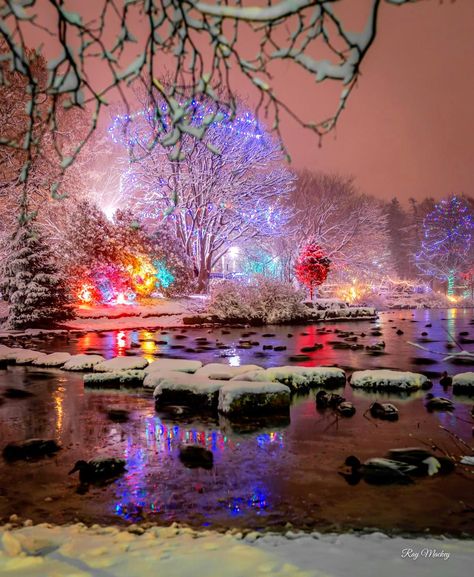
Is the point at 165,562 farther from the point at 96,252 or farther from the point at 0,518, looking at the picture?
the point at 96,252

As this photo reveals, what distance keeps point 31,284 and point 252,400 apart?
57.2 ft

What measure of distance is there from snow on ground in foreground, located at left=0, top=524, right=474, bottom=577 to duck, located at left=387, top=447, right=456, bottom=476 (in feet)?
5.70

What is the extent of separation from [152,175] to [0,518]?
29.6 meters

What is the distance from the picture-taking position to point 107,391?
36.7 feet

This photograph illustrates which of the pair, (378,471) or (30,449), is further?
(30,449)

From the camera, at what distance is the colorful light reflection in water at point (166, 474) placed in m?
5.27

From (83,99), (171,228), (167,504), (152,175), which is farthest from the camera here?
(171,228)

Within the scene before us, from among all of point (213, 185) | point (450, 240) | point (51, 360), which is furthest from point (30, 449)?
point (450, 240)

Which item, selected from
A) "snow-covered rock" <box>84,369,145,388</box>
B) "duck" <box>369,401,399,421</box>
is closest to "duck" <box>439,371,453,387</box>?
"duck" <box>369,401,399,421</box>

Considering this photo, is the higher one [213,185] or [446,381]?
[213,185]

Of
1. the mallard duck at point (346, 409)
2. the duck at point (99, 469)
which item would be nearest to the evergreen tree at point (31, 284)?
the mallard duck at point (346, 409)

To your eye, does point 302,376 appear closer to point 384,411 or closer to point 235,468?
point 384,411

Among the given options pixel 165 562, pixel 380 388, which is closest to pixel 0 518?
pixel 165 562

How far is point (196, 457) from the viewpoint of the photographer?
6.75m
